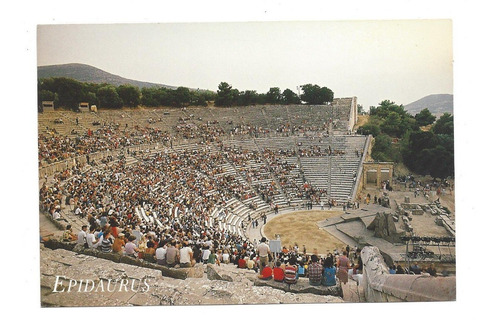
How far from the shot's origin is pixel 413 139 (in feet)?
82.8

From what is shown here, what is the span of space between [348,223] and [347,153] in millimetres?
8905

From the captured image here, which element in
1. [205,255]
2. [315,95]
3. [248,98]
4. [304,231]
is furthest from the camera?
[248,98]

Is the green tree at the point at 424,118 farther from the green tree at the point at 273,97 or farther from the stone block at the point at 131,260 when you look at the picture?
the stone block at the point at 131,260

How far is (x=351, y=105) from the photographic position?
32.9 m

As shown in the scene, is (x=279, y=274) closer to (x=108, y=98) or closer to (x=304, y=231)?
(x=304, y=231)

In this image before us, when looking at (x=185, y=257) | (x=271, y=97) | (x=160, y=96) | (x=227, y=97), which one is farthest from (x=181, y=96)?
(x=185, y=257)

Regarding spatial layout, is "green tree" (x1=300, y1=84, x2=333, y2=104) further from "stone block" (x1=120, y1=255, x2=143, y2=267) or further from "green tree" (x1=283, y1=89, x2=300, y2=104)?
"stone block" (x1=120, y1=255, x2=143, y2=267)

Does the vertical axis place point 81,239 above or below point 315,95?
below

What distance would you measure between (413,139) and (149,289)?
21.2 m

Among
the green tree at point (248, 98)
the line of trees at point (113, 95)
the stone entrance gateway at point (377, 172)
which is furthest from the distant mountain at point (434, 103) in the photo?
the line of trees at point (113, 95)

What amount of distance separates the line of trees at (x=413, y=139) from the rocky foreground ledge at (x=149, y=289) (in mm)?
11583

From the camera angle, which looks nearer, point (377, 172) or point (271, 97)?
point (377, 172)

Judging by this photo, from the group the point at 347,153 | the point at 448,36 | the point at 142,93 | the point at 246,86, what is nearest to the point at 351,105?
the point at 347,153

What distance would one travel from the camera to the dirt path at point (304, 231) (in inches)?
684
